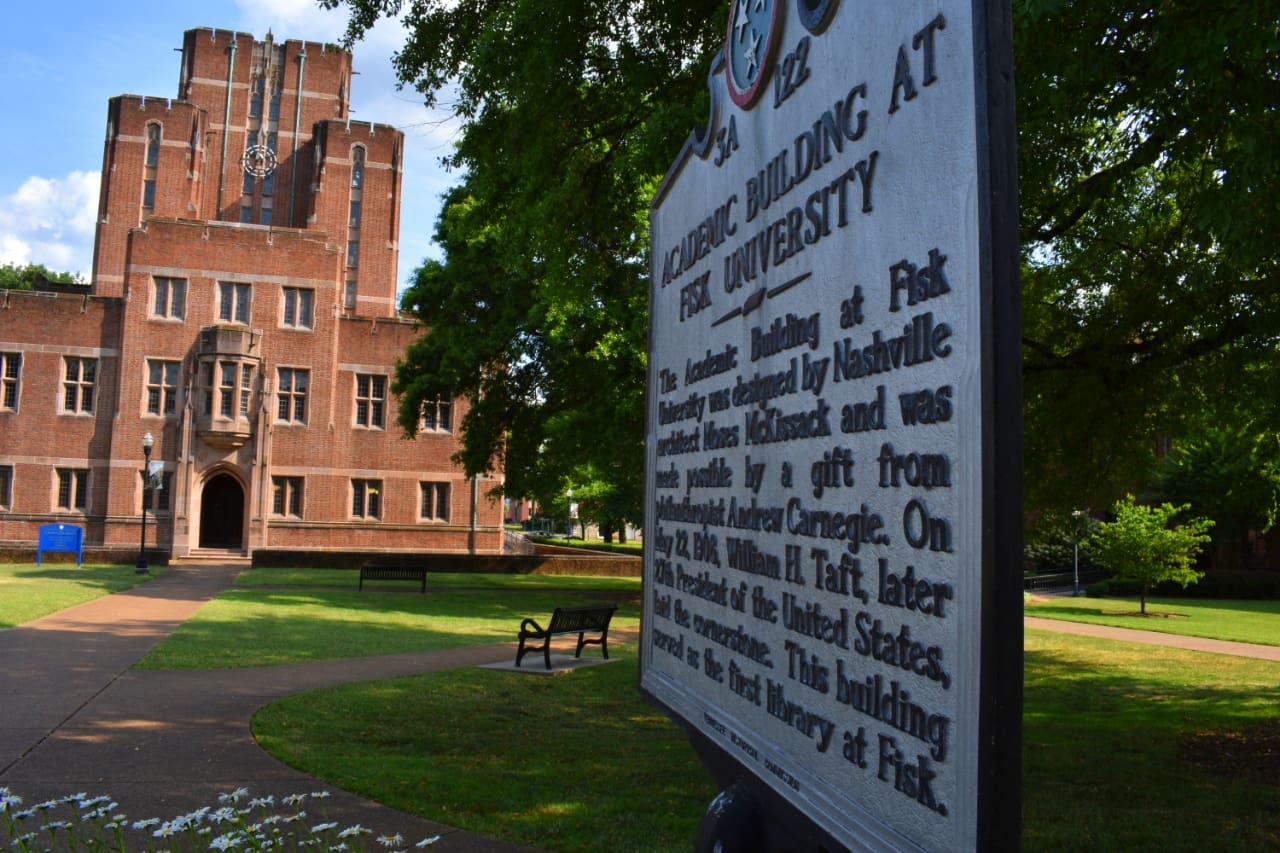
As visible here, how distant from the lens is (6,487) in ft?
134

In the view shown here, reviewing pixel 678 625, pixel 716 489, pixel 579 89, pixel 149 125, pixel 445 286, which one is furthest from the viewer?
pixel 149 125

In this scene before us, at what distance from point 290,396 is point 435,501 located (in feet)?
24.4

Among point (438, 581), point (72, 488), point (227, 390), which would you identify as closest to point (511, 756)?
point (438, 581)

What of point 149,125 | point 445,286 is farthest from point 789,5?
point 149,125

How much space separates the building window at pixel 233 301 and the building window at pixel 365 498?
823 cm

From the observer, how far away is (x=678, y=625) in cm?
417

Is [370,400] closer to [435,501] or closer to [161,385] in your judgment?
[435,501]

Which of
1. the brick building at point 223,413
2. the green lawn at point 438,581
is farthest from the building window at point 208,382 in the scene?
the green lawn at point 438,581

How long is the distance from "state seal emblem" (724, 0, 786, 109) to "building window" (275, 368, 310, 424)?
4164 centimetres

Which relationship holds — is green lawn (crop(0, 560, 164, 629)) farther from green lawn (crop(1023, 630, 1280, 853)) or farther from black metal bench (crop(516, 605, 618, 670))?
green lawn (crop(1023, 630, 1280, 853))

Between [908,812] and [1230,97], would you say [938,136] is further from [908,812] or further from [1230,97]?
[1230,97]

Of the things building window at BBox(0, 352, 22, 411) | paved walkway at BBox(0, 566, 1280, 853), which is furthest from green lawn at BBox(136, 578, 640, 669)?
building window at BBox(0, 352, 22, 411)

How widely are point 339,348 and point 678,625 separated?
42.1 meters

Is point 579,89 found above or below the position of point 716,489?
above
